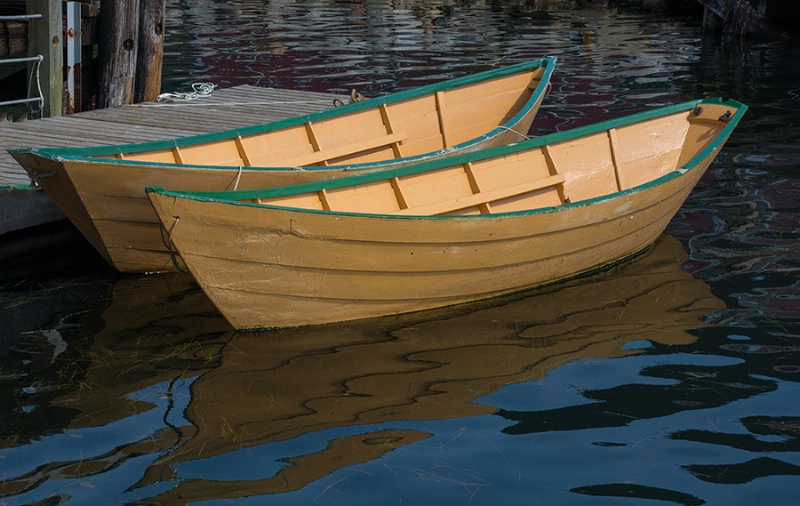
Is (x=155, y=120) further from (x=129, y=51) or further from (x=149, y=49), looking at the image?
(x=149, y=49)

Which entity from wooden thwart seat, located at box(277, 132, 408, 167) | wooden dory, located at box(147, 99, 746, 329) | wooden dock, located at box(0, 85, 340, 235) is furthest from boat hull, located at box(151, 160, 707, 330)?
wooden dock, located at box(0, 85, 340, 235)

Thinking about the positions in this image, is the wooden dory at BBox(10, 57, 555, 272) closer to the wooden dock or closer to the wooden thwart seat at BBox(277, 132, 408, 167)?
the wooden thwart seat at BBox(277, 132, 408, 167)

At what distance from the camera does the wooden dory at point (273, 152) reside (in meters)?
7.73

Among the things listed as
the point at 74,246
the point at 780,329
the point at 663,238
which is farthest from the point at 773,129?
the point at 74,246

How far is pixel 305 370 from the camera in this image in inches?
260

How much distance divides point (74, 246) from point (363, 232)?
3.69m

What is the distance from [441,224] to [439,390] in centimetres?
146

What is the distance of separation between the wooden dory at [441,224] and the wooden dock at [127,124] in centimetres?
262

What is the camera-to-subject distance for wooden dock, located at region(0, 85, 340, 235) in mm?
8547

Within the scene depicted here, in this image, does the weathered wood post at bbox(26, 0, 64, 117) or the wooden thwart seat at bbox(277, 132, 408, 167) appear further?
the weathered wood post at bbox(26, 0, 64, 117)

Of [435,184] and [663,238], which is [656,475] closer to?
[435,184]

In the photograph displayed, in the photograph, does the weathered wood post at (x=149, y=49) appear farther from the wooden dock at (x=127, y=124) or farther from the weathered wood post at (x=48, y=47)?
the weathered wood post at (x=48, y=47)

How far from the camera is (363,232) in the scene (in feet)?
23.0

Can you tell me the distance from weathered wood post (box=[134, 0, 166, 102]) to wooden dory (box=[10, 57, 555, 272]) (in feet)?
10.4
